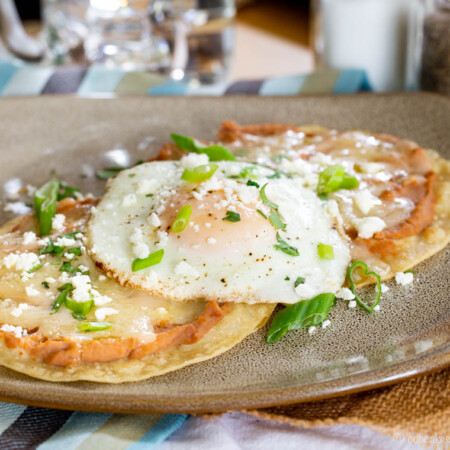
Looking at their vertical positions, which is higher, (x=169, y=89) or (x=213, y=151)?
(x=213, y=151)

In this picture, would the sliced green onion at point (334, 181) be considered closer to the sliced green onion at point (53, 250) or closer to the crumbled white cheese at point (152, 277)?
the crumbled white cheese at point (152, 277)

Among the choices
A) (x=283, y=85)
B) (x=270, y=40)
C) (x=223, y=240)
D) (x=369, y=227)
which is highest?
(x=223, y=240)

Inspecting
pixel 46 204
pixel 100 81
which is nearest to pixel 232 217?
pixel 46 204

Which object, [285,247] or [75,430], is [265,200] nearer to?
[285,247]

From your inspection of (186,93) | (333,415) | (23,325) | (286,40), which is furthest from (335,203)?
(286,40)

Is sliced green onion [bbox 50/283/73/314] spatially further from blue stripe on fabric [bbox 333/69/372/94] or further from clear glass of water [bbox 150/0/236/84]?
Answer: clear glass of water [bbox 150/0/236/84]
